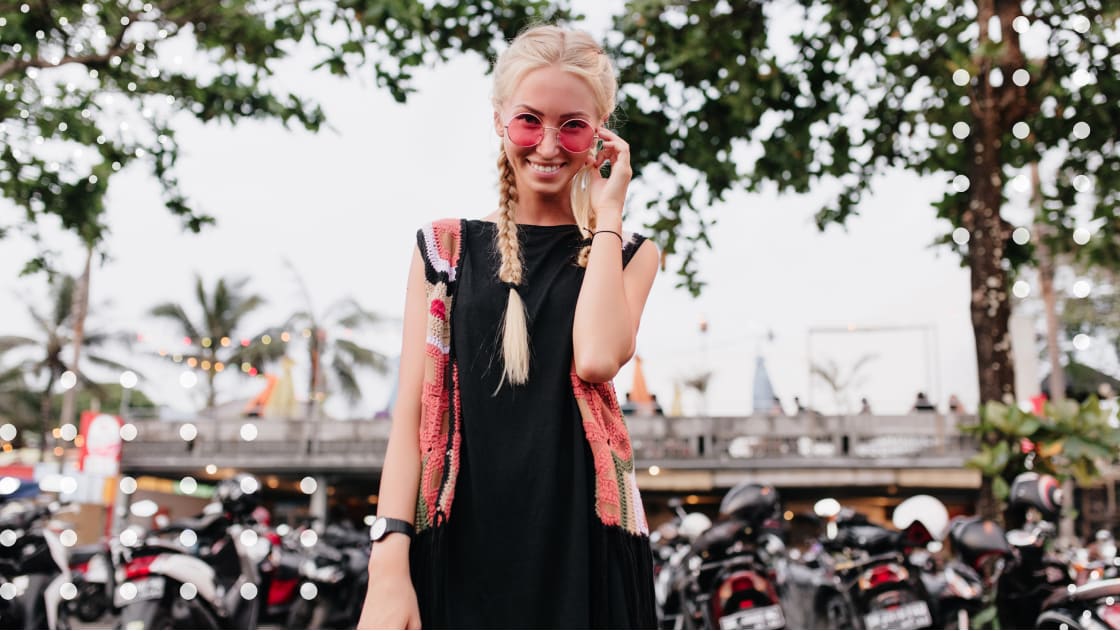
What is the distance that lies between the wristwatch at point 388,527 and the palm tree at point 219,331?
2992 cm

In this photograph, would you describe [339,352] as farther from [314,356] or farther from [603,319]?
[603,319]

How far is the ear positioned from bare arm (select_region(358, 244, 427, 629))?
25cm

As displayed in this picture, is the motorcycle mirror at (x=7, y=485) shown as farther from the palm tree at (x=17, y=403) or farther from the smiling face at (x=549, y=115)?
the palm tree at (x=17, y=403)

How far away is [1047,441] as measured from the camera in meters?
5.07

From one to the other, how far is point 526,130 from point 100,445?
52.4 ft

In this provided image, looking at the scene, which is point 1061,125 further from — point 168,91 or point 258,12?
point 168,91

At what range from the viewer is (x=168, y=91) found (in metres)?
6.75

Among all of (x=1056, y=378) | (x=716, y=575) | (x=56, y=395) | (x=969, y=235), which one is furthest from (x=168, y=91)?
(x=56, y=395)

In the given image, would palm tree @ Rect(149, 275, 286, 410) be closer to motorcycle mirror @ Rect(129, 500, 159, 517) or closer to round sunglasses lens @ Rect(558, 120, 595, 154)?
motorcycle mirror @ Rect(129, 500, 159, 517)

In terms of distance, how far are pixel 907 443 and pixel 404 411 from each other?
756 inches

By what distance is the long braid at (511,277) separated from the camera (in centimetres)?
143

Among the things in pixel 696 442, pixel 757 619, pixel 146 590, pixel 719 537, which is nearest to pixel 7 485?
pixel 146 590

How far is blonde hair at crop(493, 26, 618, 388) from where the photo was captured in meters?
1.47

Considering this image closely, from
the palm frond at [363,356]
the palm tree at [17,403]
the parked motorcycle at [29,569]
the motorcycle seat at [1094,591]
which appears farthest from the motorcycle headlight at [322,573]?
the palm tree at [17,403]
